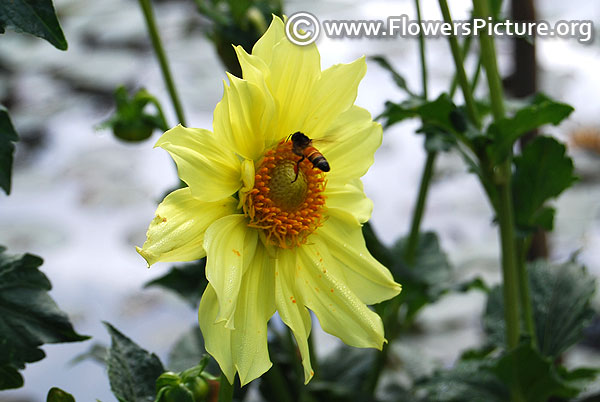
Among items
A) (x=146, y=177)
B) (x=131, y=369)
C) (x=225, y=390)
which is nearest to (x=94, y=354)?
(x=131, y=369)

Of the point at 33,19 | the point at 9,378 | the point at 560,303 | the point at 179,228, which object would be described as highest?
the point at 33,19

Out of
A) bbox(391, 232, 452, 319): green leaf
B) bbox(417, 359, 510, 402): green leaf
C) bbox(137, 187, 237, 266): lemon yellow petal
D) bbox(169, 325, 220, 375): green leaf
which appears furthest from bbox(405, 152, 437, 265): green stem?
bbox(137, 187, 237, 266): lemon yellow petal

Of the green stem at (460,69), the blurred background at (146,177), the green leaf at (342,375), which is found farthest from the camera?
the blurred background at (146,177)

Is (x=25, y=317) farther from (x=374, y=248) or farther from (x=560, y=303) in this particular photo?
(x=560, y=303)

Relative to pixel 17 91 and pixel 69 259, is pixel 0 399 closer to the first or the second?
pixel 69 259

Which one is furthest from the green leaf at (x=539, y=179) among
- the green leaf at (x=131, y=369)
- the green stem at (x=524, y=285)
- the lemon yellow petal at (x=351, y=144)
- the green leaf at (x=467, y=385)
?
the green leaf at (x=131, y=369)

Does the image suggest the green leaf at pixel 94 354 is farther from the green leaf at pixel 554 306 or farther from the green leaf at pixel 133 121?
the green leaf at pixel 554 306
